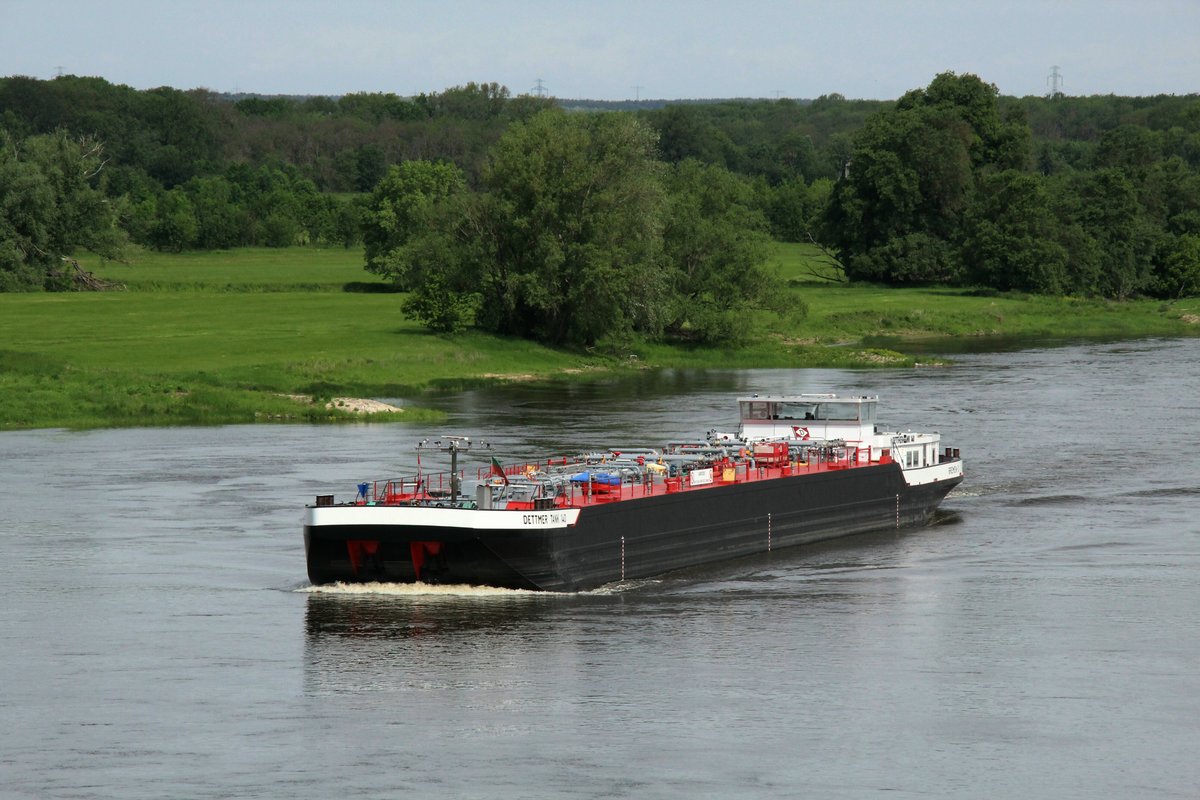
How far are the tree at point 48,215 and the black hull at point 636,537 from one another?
92.6 metres

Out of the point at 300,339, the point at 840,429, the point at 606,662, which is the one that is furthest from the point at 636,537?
the point at 300,339

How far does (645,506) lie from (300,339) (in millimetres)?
57984

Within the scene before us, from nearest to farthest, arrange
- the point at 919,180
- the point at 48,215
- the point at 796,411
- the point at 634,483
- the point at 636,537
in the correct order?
the point at 636,537, the point at 634,483, the point at 796,411, the point at 48,215, the point at 919,180

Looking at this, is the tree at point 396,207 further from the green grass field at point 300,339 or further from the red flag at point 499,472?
the red flag at point 499,472

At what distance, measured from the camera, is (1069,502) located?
192ft

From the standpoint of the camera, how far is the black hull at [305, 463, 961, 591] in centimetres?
4166

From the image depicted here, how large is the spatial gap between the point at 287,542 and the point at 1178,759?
26614 millimetres

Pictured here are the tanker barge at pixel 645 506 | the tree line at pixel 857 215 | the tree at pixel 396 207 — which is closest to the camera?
the tanker barge at pixel 645 506

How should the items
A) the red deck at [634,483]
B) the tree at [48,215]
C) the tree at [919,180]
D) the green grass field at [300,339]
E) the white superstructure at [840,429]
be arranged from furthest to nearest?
the tree at [919,180] → the tree at [48,215] → the green grass field at [300,339] → the white superstructure at [840,429] → the red deck at [634,483]

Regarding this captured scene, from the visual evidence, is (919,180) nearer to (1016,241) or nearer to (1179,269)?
(1016,241)

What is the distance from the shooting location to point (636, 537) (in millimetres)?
44938

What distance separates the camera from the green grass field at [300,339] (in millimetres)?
80312

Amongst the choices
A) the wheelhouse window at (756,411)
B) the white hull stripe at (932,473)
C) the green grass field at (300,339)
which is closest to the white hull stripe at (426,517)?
the wheelhouse window at (756,411)

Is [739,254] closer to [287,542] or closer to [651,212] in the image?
[651,212]
